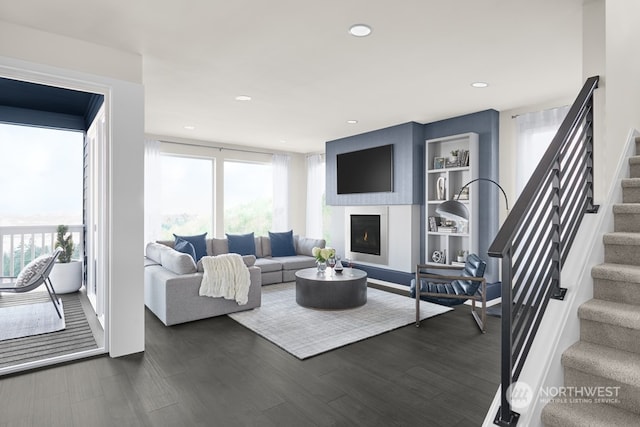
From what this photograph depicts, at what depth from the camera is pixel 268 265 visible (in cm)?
602

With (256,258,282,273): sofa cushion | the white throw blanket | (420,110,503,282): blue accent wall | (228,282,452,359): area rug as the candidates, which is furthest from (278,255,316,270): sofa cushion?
(420,110,503,282): blue accent wall

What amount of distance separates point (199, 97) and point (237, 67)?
1126 mm

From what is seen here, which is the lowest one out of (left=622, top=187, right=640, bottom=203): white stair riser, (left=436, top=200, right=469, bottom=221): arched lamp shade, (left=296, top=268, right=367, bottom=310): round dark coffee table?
(left=296, top=268, right=367, bottom=310): round dark coffee table

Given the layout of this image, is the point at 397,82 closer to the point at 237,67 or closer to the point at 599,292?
the point at 237,67

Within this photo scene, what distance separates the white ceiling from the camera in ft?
8.15

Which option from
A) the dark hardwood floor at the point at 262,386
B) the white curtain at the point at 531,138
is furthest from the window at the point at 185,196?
the white curtain at the point at 531,138

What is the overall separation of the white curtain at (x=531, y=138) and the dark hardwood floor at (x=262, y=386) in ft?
7.47

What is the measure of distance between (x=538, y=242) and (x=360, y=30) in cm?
201

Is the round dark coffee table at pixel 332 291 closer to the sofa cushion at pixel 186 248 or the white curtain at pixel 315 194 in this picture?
the sofa cushion at pixel 186 248

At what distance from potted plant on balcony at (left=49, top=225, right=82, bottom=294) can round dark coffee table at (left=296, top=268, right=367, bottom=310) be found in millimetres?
3379

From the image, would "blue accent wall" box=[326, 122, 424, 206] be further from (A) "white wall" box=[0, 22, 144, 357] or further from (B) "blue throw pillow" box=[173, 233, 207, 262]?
(A) "white wall" box=[0, 22, 144, 357]

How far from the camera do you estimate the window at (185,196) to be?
6719mm

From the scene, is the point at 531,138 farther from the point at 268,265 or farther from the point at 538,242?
the point at 268,265

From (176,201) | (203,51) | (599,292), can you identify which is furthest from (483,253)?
(176,201)
